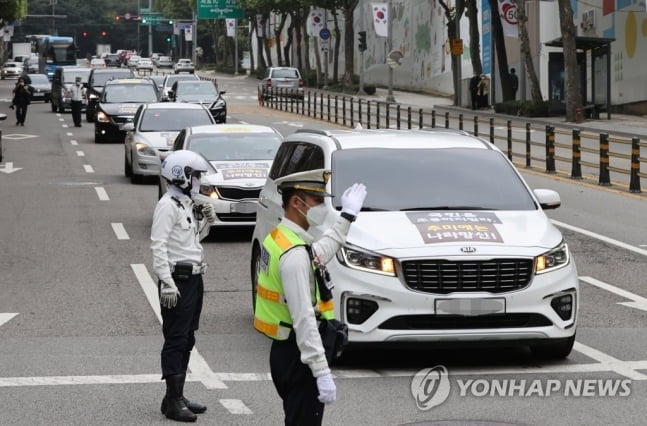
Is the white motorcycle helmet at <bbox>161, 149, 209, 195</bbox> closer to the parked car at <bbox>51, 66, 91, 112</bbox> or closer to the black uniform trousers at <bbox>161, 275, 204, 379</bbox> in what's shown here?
the black uniform trousers at <bbox>161, 275, 204, 379</bbox>

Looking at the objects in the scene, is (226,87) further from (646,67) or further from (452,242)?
(452,242)

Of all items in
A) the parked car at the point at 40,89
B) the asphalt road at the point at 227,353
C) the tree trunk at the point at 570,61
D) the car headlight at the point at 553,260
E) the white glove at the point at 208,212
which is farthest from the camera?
the parked car at the point at 40,89

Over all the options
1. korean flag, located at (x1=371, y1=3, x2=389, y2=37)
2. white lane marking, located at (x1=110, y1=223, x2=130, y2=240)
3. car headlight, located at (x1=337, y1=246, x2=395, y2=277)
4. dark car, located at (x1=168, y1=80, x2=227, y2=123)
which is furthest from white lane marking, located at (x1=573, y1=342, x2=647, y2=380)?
korean flag, located at (x1=371, y1=3, x2=389, y2=37)

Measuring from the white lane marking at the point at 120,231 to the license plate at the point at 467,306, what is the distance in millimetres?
9746

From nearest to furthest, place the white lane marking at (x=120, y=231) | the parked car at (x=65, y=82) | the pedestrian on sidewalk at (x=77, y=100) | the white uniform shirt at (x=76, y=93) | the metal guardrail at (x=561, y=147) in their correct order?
the white lane marking at (x=120, y=231), the metal guardrail at (x=561, y=147), the white uniform shirt at (x=76, y=93), the pedestrian on sidewalk at (x=77, y=100), the parked car at (x=65, y=82)

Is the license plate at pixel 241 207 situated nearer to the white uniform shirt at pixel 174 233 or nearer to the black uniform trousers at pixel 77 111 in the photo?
the white uniform shirt at pixel 174 233

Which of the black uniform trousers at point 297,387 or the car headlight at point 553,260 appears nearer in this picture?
the black uniform trousers at point 297,387

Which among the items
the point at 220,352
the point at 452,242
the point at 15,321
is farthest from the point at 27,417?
the point at 15,321

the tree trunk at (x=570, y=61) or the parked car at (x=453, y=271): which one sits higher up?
the tree trunk at (x=570, y=61)

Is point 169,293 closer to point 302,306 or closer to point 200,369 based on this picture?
point 200,369

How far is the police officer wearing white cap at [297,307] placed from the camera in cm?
584

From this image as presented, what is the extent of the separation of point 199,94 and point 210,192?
90.1 feet

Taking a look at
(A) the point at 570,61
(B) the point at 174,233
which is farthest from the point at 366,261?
(A) the point at 570,61

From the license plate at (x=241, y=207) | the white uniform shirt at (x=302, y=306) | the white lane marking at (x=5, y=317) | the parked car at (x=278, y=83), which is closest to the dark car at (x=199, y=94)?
the parked car at (x=278, y=83)
